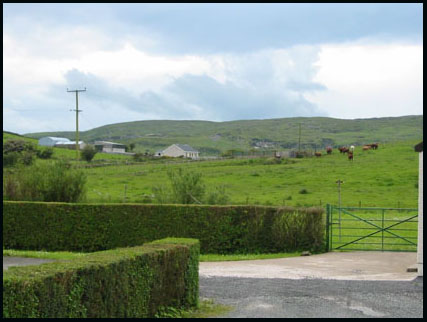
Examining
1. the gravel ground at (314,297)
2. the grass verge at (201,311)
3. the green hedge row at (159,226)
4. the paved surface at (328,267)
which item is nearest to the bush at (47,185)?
the green hedge row at (159,226)

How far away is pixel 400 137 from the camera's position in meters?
186

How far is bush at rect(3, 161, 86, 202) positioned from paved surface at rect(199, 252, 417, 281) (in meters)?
14.2

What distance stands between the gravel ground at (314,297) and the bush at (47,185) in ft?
59.5

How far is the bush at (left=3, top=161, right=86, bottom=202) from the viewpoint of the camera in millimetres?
32188

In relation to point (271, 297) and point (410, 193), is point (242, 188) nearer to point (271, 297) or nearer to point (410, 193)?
point (410, 193)

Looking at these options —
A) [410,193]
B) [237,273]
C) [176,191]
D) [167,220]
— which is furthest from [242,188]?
[237,273]

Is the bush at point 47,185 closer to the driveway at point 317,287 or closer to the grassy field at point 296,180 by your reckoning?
the grassy field at point 296,180

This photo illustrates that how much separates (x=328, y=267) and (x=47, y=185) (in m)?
18.2

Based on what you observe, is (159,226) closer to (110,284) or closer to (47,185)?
(47,185)

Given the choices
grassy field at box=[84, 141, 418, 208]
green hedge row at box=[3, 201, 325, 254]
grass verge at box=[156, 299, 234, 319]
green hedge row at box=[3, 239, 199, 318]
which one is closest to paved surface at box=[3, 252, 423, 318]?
grass verge at box=[156, 299, 234, 319]

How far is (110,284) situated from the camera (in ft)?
30.3

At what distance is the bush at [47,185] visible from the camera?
106ft

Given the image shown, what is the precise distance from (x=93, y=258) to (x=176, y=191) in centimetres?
2170

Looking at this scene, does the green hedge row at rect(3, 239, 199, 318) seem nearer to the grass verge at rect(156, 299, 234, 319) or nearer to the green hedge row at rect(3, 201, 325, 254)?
the grass verge at rect(156, 299, 234, 319)
